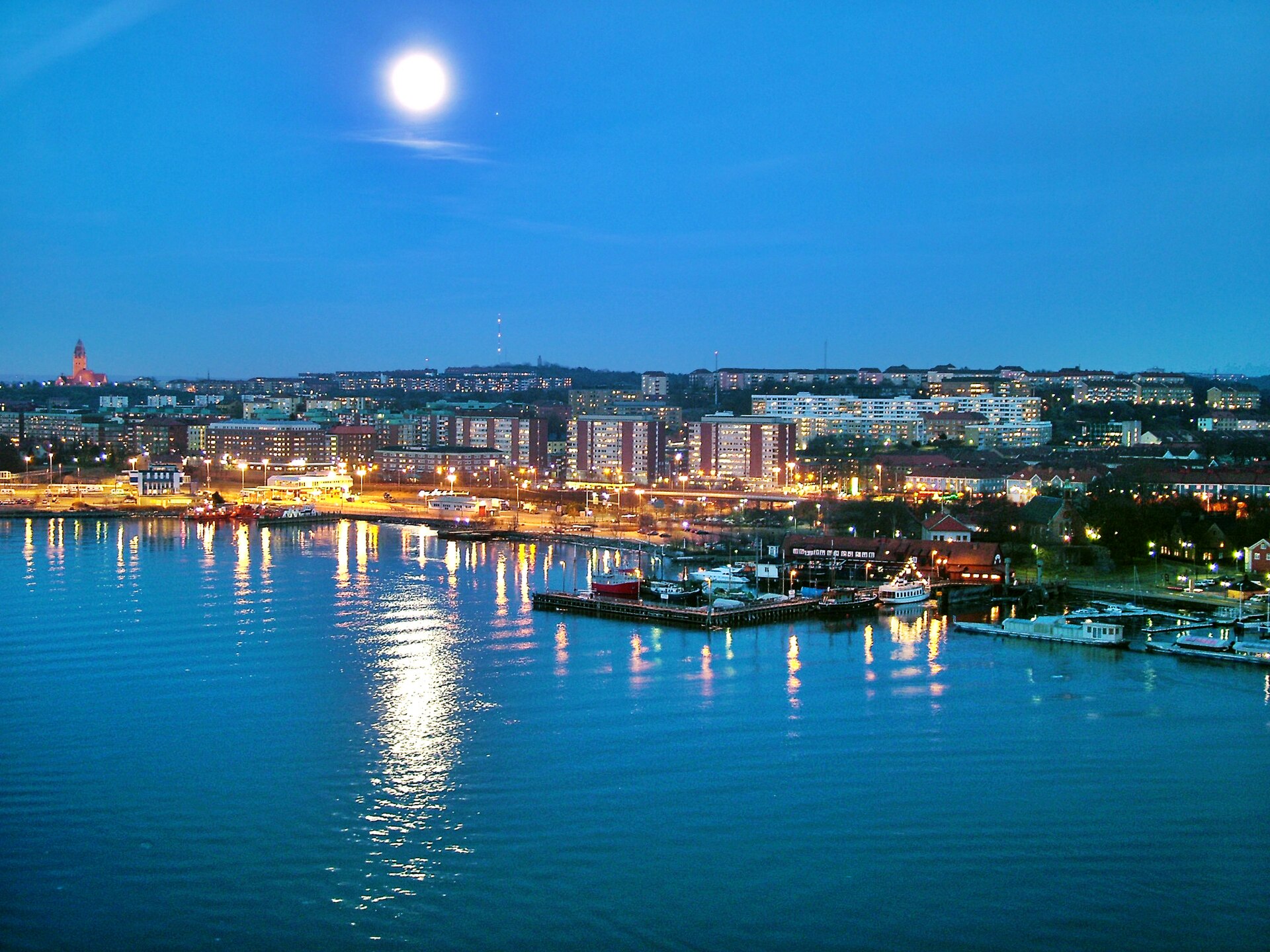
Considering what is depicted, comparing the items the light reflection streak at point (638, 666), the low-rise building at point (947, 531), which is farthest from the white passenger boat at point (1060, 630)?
the low-rise building at point (947, 531)

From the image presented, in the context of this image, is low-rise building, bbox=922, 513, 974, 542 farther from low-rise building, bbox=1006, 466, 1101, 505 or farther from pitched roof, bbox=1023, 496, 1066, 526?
low-rise building, bbox=1006, 466, 1101, 505

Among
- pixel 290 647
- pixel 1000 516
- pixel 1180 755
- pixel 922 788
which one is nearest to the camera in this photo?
pixel 922 788

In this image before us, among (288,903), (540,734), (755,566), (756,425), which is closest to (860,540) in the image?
(755,566)

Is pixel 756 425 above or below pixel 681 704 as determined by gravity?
above

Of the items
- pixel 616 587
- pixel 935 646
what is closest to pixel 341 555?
pixel 616 587

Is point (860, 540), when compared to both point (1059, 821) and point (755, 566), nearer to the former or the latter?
point (755, 566)

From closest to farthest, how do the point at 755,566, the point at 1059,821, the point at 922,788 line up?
1. the point at 1059,821
2. the point at 922,788
3. the point at 755,566

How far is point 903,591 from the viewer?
351 inches

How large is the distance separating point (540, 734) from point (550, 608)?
11.0 feet

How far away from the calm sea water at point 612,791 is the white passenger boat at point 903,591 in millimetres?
1290

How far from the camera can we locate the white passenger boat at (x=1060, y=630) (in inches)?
290

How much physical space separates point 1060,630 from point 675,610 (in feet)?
7.05

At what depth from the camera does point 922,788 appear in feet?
14.9

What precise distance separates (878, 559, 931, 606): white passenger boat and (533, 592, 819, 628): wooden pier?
55 cm
